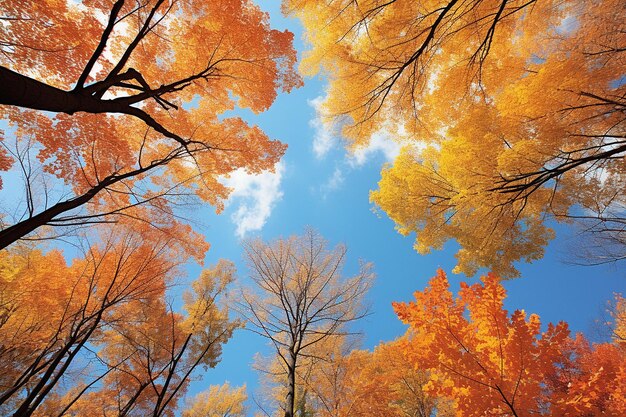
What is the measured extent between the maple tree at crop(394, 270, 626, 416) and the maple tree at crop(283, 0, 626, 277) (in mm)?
1581

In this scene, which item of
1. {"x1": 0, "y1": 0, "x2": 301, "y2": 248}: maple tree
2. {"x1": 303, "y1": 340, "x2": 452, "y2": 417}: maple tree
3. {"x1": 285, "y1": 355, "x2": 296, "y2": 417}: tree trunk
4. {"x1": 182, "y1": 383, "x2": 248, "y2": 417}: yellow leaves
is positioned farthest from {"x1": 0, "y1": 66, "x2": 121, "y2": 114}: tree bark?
{"x1": 182, "y1": 383, "x2": 248, "y2": 417}: yellow leaves

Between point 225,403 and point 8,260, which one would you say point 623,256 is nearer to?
point 8,260

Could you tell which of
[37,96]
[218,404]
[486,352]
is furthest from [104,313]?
[218,404]

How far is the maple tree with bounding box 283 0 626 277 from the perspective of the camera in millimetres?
3373

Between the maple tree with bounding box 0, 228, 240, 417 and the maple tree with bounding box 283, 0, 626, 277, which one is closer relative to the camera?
the maple tree with bounding box 283, 0, 626, 277

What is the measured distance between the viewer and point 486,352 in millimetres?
3436

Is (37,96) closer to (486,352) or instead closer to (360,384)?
(486,352)

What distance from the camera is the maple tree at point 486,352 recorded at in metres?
3.21

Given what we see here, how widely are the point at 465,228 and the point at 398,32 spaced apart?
372 cm

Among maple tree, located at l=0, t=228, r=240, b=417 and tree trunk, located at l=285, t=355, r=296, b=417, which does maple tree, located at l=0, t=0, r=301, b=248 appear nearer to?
maple tree, located at l=0, t=228, r=240, b=417

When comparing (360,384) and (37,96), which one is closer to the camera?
(37,96)

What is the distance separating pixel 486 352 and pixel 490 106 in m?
4.07

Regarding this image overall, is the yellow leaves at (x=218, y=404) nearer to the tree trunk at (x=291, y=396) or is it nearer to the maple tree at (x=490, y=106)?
the tree trunk at (x=291, y=396)

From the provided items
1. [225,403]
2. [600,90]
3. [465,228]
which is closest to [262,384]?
[225,403]
